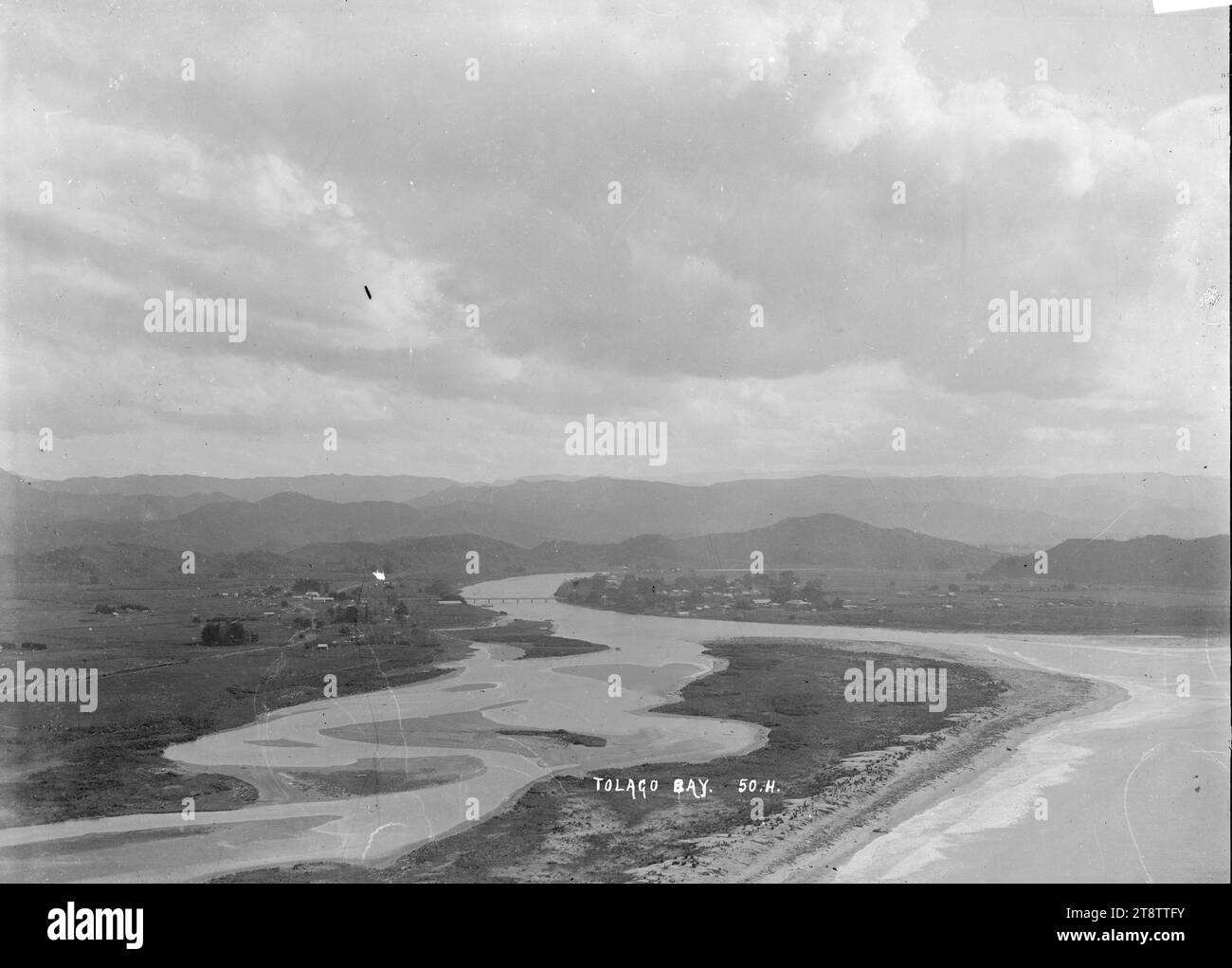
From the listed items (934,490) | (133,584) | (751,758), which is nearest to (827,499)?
(934,490)

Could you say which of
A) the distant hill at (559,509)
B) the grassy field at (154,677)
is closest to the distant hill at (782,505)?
the distant hill at (559,509)

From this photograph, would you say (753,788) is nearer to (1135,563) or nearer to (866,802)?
(866,802)

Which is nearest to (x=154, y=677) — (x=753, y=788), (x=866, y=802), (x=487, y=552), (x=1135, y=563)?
(x=487, y=552)

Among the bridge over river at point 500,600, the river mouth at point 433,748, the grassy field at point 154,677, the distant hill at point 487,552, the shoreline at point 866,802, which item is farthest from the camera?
the bridge over river at point 500,600

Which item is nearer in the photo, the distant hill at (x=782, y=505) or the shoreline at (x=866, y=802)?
the shoreline at (x=866, y=802)

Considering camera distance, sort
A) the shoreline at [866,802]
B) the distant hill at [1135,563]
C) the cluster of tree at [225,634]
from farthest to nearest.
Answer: the cluster of tree at [225,634] < the distant hill at [1135,563] < the shoreline at [866,802]

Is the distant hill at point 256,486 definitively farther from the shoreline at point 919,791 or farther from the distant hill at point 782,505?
the shoreline at point 919,791
